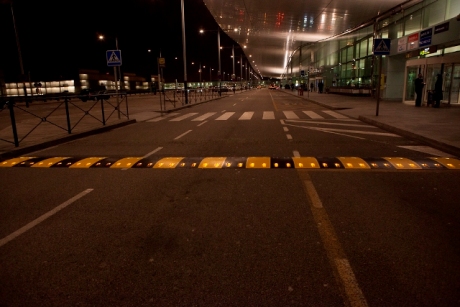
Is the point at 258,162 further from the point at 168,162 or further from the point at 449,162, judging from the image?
the point at 449,162

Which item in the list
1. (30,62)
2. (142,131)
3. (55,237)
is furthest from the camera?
(30,62)

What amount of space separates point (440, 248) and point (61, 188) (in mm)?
5829

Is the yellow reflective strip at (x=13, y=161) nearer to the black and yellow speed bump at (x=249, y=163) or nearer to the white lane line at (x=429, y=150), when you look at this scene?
the black and yellow speed bump at (x=249, y=163)

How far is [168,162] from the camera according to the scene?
7.86m

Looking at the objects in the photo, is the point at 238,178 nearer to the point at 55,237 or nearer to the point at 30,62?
the point at 55,237

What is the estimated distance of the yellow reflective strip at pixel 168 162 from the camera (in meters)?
7.52

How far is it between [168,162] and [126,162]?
1.00 metres

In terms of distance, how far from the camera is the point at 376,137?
11.1 meters

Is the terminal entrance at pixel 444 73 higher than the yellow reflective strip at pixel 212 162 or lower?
higher

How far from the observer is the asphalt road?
3006 mm

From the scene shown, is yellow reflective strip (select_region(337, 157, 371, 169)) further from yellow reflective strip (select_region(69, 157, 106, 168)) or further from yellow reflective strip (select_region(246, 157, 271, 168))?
yellow reflective strip (select_region(69, 157, 106, 168))

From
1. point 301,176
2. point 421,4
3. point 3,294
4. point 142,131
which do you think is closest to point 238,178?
point 301,176

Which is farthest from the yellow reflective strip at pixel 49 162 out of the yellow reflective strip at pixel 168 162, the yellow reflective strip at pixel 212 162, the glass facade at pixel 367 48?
the glass facade at pixel 367 48

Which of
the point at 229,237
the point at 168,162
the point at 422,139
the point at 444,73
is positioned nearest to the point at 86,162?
the point at 168,162
